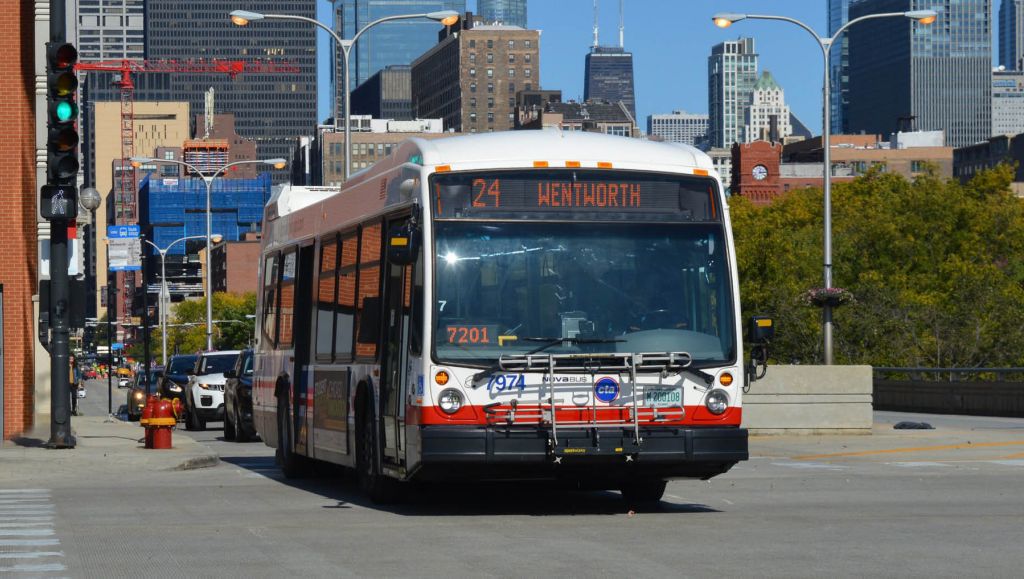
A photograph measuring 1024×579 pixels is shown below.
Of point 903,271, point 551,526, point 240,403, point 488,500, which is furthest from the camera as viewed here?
point 903,271

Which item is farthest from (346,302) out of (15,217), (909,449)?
(15,217)

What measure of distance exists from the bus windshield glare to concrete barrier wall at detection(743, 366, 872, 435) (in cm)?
1367

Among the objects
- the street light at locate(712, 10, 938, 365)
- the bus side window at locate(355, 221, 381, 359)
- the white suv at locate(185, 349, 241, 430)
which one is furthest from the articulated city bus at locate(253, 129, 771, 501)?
the white suv at locate(185, 349, 241, 430)

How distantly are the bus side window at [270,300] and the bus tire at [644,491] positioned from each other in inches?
247

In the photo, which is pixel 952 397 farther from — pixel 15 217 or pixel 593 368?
pixel 593 368

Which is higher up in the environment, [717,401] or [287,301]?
[287,301]

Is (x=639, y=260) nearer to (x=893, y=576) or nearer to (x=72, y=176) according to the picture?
(x=893, y=576)

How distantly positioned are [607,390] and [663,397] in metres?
0.50

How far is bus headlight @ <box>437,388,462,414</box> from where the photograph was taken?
14.6 m

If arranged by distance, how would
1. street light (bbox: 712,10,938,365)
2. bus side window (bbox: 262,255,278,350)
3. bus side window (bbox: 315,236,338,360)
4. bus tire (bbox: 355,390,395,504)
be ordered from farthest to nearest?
1. street light (bbox: 712,10,938,365)
2. bus side window (bbox: 262,255,278,350)
3. bus side window (bbox: 315,236,338,360)
4. bus tire (bbox: 355,390,395,504)

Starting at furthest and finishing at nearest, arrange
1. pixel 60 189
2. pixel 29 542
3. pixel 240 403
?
pixel 240 403 → pixel 60 189 → pixel 29 542

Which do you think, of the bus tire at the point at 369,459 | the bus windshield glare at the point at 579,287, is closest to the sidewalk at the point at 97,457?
the bus tire at the point at 369,459

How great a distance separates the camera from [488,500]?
56.1ft

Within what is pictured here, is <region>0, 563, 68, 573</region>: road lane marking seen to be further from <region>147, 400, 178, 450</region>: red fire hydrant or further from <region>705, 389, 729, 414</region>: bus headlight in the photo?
<region>147, 400, 178, 450</region>: red fire hydrant
